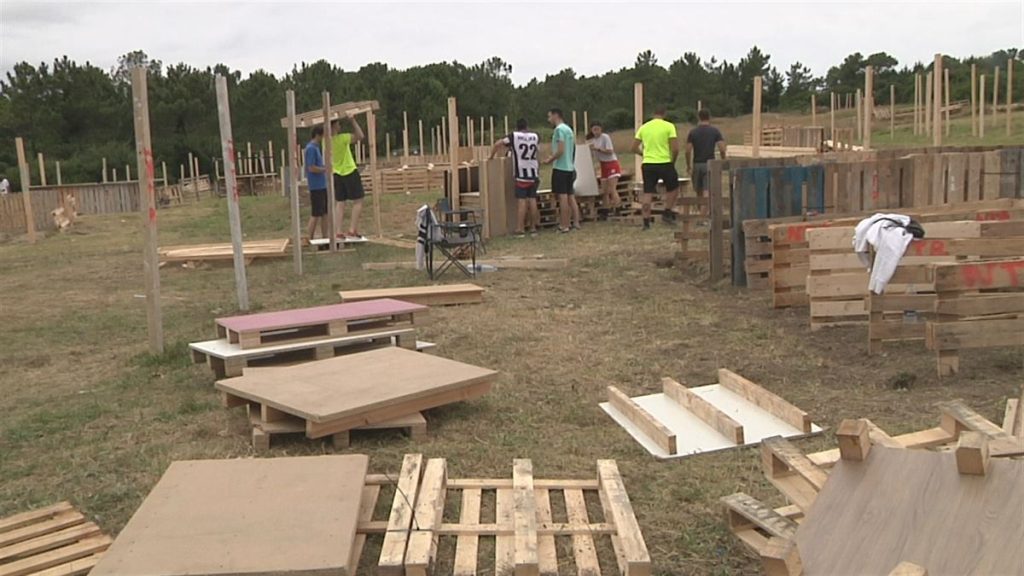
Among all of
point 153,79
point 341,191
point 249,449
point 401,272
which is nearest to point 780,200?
point 401,272

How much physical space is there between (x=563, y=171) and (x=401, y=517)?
1241cm

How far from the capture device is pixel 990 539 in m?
2.89

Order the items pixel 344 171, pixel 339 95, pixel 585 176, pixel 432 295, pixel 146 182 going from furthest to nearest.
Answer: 1. pixel 339 95
2. pixel 585 176
3. pixel 344 171
4. pixel 432 295
5. pixel 146 182

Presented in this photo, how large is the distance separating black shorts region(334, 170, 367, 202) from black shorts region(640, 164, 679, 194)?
15.2 ft

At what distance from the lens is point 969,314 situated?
6586 millimetres

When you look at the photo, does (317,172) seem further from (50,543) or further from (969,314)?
(50,543)

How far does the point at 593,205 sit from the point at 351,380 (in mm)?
12101

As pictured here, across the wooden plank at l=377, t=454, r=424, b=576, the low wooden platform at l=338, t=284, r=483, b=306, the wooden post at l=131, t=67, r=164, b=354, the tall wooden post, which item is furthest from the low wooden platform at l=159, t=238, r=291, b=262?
the wooden plank at l=377, t=454, r=424, b=576

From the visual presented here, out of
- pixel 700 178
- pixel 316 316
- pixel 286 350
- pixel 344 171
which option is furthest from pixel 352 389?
pixel 344 171

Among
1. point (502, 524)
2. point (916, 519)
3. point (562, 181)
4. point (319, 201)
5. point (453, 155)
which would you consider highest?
point (453, 155)

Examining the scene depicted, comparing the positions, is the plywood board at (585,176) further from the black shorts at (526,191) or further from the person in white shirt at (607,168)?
the black shorts at (526,191)

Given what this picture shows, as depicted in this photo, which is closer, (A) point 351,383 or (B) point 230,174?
(A) point 351,383

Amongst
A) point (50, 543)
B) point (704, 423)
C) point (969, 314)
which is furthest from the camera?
point (969, 314)

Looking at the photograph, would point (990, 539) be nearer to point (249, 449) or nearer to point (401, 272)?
point (249, 449)
